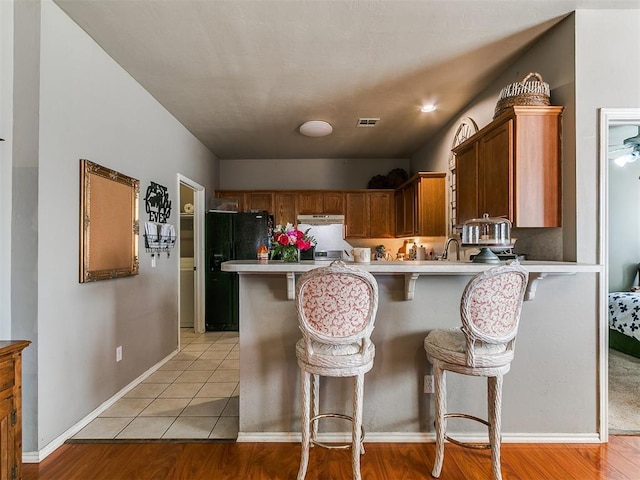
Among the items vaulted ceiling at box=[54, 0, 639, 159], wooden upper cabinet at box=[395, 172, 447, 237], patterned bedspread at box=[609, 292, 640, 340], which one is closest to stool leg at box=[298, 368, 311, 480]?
vaulted ceiling at box=[54, 0, 639, 159]

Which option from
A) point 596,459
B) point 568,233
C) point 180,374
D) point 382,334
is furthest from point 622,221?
point 180,374

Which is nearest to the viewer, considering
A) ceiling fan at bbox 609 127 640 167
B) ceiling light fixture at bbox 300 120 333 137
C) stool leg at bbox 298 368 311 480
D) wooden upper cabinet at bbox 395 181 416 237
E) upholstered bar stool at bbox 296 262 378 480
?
upholstered bar stool at bbox 296 262 378 480

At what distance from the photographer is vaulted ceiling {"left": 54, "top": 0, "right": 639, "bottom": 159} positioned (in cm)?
214

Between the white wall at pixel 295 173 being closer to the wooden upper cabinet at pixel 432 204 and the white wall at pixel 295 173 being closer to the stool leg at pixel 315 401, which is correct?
the wooden upper cabinet at pixel 432 204

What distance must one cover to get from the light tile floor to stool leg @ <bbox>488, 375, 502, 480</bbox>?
1.54 m

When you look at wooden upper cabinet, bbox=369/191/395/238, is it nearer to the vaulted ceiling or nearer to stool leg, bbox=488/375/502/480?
the vaulted ceiling

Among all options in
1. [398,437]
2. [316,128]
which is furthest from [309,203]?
[398,437]

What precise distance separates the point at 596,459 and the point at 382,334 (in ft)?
4.62

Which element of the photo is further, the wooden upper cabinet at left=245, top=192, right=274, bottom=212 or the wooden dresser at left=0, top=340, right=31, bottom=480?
the wooden upper cabinet at left=245, top=192, right=274, bottom=212

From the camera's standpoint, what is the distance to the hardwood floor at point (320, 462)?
1.89 meters

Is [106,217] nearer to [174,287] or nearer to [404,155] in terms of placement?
[174,287]

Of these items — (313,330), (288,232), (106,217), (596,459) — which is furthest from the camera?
(106,217)

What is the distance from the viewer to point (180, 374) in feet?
11.0

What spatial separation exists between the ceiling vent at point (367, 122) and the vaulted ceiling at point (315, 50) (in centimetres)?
12
